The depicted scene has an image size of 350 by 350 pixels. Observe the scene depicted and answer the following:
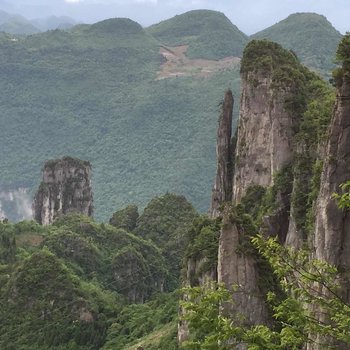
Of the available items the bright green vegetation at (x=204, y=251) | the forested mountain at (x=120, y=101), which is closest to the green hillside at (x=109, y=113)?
the forested mountain at (x=120, y=101)

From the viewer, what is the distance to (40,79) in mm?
170000

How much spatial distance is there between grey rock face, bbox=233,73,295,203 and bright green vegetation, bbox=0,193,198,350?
790 centimetres

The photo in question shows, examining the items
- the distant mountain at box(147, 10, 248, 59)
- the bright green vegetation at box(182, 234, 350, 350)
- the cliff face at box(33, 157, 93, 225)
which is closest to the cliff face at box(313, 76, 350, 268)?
the bright green vegetation at box(182, 234, 350, 350)

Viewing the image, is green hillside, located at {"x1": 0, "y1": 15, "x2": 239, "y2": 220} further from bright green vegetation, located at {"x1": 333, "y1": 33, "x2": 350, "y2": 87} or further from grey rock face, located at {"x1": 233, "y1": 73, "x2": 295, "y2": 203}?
bright green vegetation, located at {"x1": 333, "y1": 33, "x2": 350, "y2": 87}

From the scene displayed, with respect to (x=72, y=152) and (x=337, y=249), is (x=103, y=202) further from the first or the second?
(x=337, y=249)

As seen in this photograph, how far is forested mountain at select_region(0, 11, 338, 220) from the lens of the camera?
131 meters

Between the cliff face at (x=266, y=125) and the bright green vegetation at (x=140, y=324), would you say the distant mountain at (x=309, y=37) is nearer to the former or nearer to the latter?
the bright green vegetation at (x=140, y=324)

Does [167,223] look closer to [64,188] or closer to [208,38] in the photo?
[64,188]

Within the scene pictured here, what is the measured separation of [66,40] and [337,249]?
16717 centimetres

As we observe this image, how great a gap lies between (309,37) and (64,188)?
362 ft

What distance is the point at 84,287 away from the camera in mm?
43250

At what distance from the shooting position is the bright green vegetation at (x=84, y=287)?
38656 millimetres

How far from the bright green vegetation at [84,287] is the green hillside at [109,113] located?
55.6 metres

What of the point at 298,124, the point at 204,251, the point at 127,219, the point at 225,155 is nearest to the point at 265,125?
the point at 298,124
